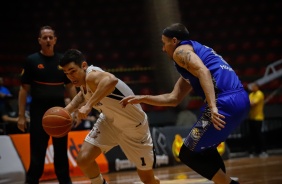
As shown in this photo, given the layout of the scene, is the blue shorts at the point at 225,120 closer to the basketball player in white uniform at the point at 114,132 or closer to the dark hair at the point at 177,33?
the dark hair at the point at 177,33

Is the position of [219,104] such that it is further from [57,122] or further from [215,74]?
[57,122]

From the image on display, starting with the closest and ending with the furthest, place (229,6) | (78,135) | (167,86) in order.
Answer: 1. (78,135)
2. (167,86)
3. (229,6)

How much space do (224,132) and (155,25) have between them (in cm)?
1038

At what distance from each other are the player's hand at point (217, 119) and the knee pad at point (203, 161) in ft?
1.25

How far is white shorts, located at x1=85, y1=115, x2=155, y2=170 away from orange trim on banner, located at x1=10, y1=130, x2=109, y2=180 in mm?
3941

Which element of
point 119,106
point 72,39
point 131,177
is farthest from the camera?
point 72,39

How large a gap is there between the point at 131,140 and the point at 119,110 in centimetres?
36

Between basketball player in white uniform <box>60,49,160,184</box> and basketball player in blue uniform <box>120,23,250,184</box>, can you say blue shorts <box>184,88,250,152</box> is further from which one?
basketball player in white uniform <box>60,49,160,184</box>

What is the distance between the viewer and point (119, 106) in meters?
5.54

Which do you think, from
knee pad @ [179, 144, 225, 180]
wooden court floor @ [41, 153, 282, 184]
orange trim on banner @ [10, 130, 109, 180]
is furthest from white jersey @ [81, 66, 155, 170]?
orange trim on banner @ [10, 130, 109, 180]

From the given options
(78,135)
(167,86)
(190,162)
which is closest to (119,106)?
(190,162)

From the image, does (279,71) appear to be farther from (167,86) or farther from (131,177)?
(131,177)

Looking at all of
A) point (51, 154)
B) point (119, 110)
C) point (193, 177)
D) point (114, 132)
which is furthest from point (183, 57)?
point (51, 154)

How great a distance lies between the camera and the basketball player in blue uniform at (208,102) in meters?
4.53
